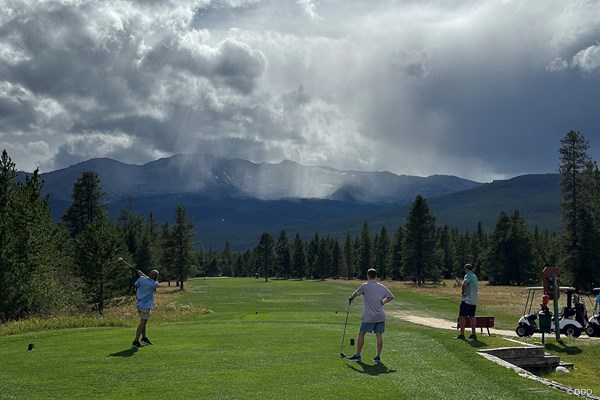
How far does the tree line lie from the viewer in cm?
4031

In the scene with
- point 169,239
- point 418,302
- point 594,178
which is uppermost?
point 594,178

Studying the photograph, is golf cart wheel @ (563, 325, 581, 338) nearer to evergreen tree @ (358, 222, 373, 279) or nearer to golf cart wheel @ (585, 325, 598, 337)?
golf cart wheel @ (585, 325, 598, 337)

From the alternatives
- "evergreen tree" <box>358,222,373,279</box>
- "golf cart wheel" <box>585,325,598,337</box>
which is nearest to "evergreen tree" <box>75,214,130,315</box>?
"golf cart wheel" <box>585,325,598,337</box>

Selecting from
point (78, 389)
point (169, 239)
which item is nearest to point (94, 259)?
point (78, 389)

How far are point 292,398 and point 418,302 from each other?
52668 mm

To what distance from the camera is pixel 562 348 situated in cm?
2558

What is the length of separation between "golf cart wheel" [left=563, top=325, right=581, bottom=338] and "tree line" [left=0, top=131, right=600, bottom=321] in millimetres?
34438

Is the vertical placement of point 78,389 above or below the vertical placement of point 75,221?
below

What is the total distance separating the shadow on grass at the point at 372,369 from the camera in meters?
15.2

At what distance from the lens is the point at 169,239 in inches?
4126

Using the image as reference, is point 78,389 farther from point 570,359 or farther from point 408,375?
point 570,359

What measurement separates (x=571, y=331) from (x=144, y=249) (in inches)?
2822

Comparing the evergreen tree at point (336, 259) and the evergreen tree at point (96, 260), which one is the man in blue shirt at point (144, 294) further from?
Result: the evergreen tree at point (336, 259)

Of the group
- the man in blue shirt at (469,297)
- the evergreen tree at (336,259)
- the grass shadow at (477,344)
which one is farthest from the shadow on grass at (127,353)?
the evergreen tree at (336,259)
